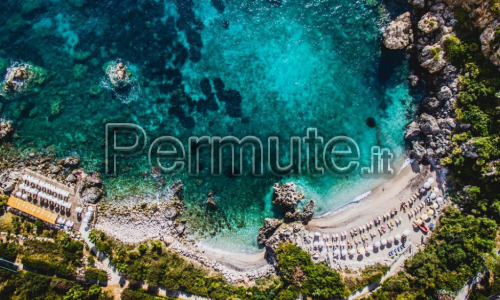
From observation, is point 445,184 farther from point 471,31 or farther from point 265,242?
point 265,242

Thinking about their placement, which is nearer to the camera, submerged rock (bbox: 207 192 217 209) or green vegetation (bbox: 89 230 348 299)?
green vegetation (bbox: 89 230 348 299)

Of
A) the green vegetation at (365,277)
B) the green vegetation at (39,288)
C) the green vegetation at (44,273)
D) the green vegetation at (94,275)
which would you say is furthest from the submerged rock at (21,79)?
the green vegetation at (365,277)

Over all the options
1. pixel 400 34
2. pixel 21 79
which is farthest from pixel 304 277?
pixel 21 79

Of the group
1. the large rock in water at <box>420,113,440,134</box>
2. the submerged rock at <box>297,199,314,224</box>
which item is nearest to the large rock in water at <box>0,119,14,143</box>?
the submerged rock at <box>297,199,314,224</box>

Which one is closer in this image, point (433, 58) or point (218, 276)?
point (433, 58)

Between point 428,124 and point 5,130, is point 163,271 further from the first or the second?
point 428,124

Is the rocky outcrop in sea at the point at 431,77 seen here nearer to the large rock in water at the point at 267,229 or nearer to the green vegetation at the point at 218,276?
the green vegetation at the point at 218,276

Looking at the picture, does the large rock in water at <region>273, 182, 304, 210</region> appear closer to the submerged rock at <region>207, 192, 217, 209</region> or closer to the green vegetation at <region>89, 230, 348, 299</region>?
the green vegetation at <region>89, 230, 348, 299</region>
